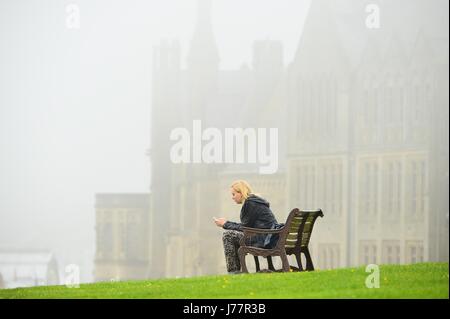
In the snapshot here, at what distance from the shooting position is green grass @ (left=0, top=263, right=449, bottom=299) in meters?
12.6

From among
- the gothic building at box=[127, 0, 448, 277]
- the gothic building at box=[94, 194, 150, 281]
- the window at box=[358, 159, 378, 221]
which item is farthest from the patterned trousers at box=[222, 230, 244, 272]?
the gothic building at box=[94, 194, 150, 281]

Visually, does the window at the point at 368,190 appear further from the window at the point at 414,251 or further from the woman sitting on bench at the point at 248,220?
the woman sitting on bench at the point at 248,220

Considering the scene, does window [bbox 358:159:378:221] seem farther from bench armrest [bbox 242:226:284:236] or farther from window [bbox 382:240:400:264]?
bench armrest [bbox 242:226:284:236]

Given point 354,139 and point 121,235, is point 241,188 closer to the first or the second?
point 354,139

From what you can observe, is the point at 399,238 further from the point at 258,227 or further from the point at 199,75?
the point at 258,227

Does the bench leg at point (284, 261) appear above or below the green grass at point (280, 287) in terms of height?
above

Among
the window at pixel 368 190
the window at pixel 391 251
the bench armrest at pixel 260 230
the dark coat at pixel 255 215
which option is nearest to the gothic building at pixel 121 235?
the window at pixel 368 190

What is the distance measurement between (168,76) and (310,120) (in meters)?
Result: 21.7

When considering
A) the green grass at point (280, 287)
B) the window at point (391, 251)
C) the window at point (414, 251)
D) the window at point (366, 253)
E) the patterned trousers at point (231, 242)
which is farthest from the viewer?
the window at point (366, 253)

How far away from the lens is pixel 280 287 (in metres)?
13.4

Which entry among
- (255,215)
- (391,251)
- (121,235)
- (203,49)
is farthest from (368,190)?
(255,215)

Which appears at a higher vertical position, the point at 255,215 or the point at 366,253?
the point at 255,215

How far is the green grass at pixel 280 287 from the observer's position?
41.3 feet

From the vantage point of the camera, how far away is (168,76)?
276 ft
